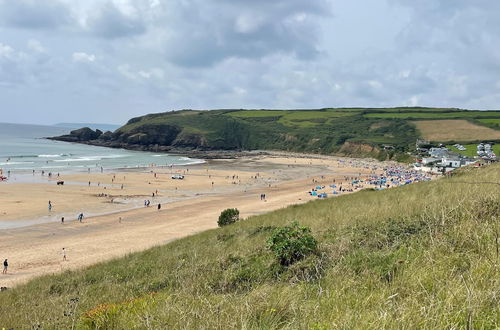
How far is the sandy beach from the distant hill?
62535 millimetres

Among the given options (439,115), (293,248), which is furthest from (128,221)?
(439,115)

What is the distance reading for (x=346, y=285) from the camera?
5.09 m

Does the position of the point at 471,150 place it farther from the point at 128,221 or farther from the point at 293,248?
the point at 293,248

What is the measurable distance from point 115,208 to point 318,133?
389 feet

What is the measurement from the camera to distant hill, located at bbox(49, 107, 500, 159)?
413 ft

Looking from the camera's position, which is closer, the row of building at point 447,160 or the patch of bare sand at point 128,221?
the patch of bare sand at point 128,221

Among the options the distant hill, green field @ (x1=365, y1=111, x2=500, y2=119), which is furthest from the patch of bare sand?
green field @ (x1=365, y1=111, x2=500, y2=119)

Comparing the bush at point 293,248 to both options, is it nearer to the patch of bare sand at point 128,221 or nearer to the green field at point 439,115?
the patch of bare sand at point 128,221

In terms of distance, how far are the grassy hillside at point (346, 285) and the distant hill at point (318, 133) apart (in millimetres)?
111471

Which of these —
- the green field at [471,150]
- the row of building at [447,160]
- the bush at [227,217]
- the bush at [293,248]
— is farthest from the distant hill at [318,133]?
the bush at [293,248]

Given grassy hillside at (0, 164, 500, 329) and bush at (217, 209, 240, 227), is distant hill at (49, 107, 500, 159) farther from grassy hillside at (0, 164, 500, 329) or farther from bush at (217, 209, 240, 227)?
grassy hillside at (0, 164, 500, 329)

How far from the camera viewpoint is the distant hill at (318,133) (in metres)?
126

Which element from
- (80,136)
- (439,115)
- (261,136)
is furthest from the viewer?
(439,115)

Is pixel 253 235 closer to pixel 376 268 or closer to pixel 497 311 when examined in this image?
pixel 376 268
